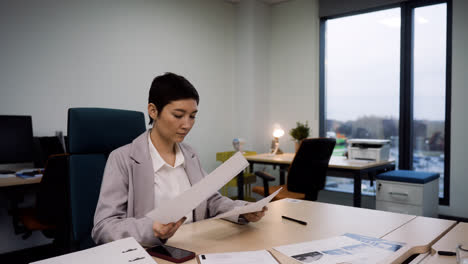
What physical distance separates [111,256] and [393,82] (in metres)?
4.19


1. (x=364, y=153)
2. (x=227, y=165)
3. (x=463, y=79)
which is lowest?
(x=364, y=153)

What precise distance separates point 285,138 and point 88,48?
2854 mm

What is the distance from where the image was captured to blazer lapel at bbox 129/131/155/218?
4.18ft

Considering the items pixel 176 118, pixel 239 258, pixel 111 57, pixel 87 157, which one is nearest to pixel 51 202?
pixel 87 157

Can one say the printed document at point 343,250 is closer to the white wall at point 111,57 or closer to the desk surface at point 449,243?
the desk surface at point 449,243

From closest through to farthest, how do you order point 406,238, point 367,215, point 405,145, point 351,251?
point 351,251
point 406,238
point 367,215
point 405,145

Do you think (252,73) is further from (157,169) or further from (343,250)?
(343,250)

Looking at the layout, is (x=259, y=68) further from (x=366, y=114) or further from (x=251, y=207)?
(x=251, y=207)

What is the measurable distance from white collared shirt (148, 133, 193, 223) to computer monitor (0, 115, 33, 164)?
6.94 ft

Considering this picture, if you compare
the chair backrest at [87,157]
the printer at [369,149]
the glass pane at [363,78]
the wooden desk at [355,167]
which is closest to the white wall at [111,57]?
the wooden desk at [355,167]

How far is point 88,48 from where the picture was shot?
3572 millimetres

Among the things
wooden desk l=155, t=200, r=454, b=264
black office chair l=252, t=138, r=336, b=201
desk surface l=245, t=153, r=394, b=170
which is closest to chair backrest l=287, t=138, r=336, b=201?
black office chair l=252, t=138, r=336, b=201

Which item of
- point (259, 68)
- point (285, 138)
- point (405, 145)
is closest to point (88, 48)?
point (259, 68)

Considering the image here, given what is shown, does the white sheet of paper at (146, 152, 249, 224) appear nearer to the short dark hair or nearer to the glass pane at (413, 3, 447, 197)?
the short dark hair
